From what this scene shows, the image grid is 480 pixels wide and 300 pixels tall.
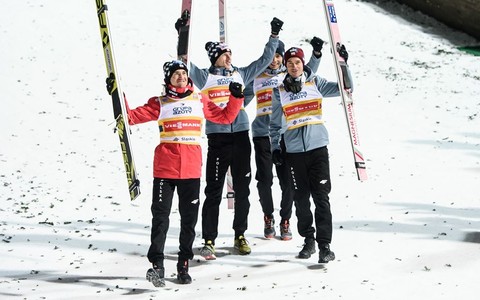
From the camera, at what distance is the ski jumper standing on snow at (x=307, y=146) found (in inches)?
323

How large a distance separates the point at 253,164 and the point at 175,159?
202 inches

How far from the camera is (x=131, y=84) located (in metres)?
16.2

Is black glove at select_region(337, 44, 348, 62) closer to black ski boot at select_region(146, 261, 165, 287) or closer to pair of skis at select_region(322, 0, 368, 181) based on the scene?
pair of skis at select_region(322, 0, 368, 181)

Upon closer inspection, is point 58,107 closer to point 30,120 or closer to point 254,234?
point 30,120

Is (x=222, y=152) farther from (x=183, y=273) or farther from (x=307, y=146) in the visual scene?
(x=183, y=273)

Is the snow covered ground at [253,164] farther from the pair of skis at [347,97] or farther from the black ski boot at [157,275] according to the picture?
the pair of skis at [347,97]

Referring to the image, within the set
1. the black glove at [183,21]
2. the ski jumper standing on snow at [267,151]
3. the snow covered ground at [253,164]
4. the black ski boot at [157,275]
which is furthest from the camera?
the black glove at [183,21]

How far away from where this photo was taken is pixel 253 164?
1282 cm

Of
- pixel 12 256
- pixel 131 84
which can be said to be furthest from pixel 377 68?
pixel 12 256

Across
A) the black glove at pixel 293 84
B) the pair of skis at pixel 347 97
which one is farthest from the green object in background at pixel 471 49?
the black glove at pixel 293 84

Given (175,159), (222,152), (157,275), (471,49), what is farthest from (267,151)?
(471,49)

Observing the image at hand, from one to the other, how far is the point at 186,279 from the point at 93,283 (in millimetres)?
869

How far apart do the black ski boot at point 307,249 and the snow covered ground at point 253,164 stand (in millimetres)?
104

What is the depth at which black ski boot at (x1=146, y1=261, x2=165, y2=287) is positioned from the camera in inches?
302
